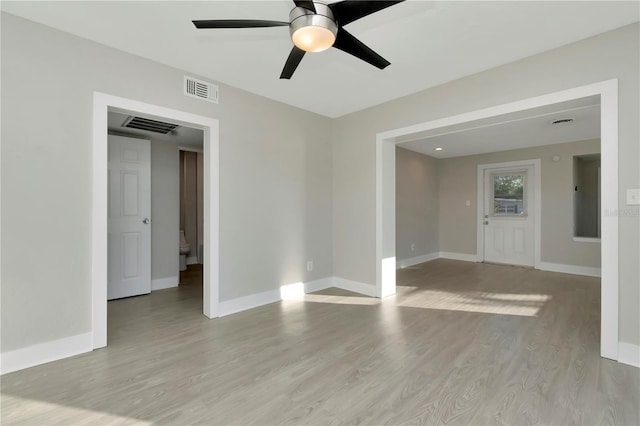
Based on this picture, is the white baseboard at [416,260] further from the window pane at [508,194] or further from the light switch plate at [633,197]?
the light switch plate at [633,197]

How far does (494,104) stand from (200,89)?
294 centimetres

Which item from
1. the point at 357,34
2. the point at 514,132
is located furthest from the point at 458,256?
the point at 357,34

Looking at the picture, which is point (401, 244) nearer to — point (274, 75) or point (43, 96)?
point (274, 75)

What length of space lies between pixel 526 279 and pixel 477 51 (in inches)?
154

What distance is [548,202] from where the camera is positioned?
570 centimetres

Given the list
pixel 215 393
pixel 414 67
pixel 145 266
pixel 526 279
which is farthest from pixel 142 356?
pixel 526 279

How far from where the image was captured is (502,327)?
2943 millimetres

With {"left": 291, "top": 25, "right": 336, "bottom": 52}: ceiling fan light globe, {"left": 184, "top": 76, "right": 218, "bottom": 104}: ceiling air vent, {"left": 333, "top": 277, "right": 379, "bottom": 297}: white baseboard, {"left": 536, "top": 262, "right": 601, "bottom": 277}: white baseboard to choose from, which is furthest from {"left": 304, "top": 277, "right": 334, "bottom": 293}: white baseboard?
{"left": 536, "top": 262, "right": 601, "bottom": 277}: white baseboard

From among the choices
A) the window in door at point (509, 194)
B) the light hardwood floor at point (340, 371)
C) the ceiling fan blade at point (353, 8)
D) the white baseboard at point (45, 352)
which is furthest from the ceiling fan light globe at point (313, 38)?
the window in door at point (509, 194)

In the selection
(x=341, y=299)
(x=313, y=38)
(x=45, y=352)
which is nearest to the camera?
(x=313, y=38)

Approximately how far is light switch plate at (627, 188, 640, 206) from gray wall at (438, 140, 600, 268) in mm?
3859

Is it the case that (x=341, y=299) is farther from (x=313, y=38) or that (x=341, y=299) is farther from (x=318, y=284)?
(x=313, y=38)

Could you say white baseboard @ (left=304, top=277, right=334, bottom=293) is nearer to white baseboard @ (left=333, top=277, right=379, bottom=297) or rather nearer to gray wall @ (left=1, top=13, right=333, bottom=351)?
white baseboard @ (left=333, top=277, right=379, bottom=297)

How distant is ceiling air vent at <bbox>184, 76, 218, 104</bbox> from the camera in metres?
3.00
